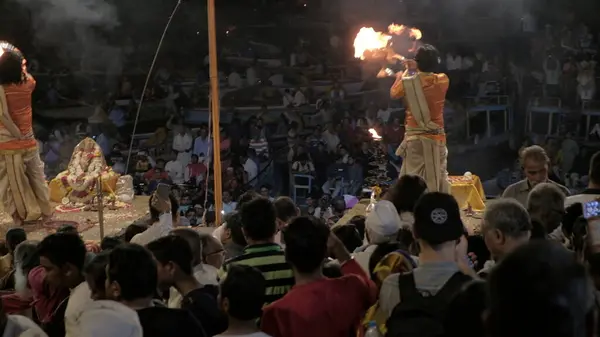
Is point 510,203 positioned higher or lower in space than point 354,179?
higher

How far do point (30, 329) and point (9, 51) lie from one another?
6.23 meters

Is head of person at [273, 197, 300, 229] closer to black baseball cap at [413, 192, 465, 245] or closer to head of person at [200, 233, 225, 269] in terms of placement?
head of person at [200, 233, 225, 269]

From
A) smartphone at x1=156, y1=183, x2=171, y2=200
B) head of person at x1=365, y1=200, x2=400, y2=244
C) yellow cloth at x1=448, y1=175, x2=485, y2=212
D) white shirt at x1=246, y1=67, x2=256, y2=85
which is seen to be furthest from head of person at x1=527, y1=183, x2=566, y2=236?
white shirt at x1=246, y1=67, x2=256, y2=85

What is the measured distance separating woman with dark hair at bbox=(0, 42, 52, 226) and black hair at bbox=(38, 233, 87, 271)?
5427 millimetres

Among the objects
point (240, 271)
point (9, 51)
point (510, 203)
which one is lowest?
point (240, 271)

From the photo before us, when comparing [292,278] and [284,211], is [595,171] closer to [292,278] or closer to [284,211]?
[284,211]

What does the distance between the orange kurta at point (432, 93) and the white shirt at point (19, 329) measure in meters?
6.02

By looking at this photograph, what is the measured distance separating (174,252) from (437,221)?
Answer: 3.84 ft

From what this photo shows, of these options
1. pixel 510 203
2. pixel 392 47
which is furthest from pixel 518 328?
pixel 392 47

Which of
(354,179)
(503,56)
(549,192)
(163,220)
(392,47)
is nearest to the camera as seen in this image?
(549,192)

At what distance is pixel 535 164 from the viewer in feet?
17.4

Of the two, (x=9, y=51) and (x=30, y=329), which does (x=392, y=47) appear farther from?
(x=30, y=329)

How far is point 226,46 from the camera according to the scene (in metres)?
14.4

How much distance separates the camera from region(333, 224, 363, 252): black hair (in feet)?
15.5
